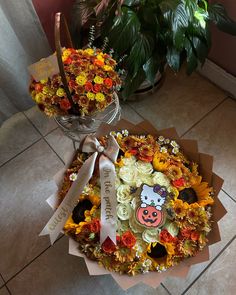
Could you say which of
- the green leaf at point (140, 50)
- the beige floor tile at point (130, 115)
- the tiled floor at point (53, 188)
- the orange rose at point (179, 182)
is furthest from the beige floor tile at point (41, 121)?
the orange rose at point (179, 182)

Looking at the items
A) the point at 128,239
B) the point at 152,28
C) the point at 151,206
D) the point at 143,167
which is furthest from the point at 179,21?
the point at 128,239

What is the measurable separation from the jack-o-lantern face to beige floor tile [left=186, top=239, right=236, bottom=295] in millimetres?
438

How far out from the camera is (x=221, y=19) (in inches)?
51.3

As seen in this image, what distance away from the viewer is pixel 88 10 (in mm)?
1238

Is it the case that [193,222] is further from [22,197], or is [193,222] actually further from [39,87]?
[22,197]

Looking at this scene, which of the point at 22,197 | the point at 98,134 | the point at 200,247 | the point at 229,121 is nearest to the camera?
the point at 200,247

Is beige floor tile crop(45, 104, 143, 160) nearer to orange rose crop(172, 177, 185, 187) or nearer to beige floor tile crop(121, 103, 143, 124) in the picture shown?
beige floor tile crop(121, 103, 143, 124)

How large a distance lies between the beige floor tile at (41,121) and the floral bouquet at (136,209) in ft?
1.96

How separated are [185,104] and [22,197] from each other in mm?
932

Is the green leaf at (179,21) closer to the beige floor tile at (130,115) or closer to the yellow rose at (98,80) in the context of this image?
the yellow rose at (98,80)

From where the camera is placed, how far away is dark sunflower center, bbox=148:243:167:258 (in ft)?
3.06

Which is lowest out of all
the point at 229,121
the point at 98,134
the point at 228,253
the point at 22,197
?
the point at 228,253

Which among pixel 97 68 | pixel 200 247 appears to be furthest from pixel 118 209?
pixel 97 68

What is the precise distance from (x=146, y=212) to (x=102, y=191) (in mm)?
148
